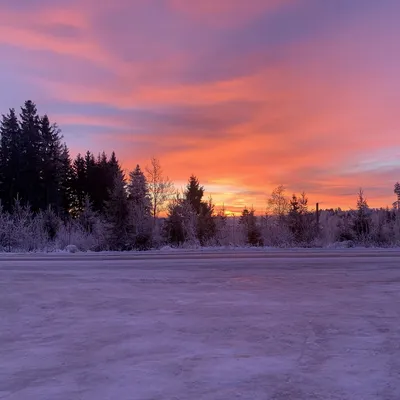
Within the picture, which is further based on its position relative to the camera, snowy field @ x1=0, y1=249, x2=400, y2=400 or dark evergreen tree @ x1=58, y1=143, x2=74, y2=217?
dark evergreen tree @ x1=58, y1=143, x2=74, y2=217

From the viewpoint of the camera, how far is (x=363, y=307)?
8000 mm

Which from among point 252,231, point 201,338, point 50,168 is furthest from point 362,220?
point 50,168

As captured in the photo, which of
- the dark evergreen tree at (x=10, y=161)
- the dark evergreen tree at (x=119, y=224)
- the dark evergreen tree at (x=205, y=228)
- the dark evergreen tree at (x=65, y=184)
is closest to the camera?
the dark evergreen tree at (x=119, y=224)

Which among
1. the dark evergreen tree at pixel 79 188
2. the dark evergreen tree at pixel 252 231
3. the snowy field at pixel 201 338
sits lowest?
the snowy field at pixel 201 338

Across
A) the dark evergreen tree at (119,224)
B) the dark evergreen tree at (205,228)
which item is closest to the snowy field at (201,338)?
the dark evergreen tree at (119,224)

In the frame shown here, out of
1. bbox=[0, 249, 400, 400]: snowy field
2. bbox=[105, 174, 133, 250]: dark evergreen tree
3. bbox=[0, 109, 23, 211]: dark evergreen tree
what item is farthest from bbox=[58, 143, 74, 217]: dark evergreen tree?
bbox=[0, 249, 400, 400]: snowy field

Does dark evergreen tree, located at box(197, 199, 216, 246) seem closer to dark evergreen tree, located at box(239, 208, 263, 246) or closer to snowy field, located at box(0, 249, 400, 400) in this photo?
dark evergreen tree, located at box(239, 208, 263, 246)

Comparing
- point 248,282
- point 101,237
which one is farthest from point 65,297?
point 101,237

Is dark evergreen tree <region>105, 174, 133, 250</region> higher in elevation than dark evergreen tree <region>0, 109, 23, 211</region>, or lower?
lower

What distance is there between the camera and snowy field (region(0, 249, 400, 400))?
4.32m

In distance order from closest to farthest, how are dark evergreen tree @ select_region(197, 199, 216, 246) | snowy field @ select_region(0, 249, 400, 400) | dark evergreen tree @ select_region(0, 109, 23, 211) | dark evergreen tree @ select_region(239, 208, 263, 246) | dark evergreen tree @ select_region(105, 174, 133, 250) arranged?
snowy field @ select_region(0, 249, 400, 400) < dark evergreen tree @ select_region(105, 174, 133, 250) < dark evergreen tree @ select_region(197, 199, 216, 246) < dark evergreen tree @ select_region(239, 208, 263, 246) < dark evergreen tree @ select_region(0, 109, 23, 211)

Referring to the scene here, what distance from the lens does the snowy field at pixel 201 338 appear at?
14.2 ft

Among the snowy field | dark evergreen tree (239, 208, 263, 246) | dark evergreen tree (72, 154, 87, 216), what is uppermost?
dark evergreen tree (72, 154, 87, 216)

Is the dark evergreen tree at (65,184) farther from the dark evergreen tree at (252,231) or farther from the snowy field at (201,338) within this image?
the snowy field at (201,338)
